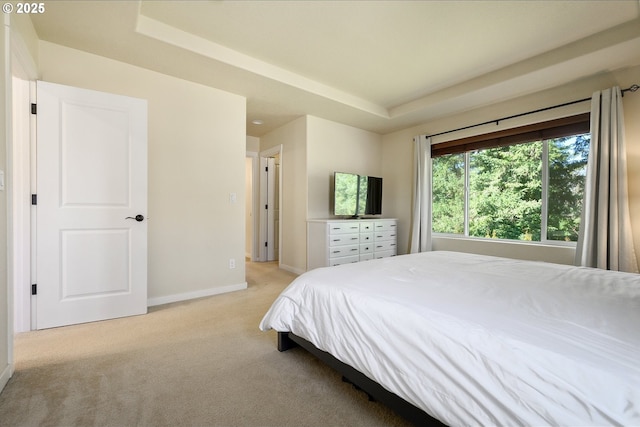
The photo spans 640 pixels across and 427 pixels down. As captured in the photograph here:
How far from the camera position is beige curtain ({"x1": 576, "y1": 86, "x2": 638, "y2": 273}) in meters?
2.55

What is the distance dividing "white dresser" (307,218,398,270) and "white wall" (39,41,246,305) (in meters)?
1.01

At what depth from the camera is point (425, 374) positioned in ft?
3.28

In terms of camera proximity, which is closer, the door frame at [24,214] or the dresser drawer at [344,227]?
the door frame at [24,214]

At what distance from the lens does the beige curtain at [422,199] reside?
4145mm

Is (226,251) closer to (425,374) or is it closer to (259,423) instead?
(259,423)

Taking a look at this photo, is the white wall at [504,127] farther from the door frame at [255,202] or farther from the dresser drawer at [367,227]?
the door frame at [255,202]

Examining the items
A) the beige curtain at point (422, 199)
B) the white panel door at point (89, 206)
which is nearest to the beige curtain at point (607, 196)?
the beige curtain at point (422, 199)

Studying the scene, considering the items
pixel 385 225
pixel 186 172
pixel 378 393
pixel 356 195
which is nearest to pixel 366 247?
pixel 385 225

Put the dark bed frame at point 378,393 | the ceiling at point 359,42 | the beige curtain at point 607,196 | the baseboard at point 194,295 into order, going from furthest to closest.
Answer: the baseboard at point 194,295, the beige curtain at point 607,196, the ceiling at point 359,42, the dark bed frame at point 378,393

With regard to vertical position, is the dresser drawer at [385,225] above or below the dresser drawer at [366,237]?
above

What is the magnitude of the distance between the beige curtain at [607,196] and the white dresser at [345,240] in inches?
89.7

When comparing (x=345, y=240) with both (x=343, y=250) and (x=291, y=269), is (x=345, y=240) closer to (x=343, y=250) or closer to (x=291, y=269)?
(x=343, y=250)

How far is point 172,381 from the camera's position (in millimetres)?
1535

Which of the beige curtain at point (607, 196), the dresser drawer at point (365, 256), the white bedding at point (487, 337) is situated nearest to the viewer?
the white bedding at point (487, 337)
